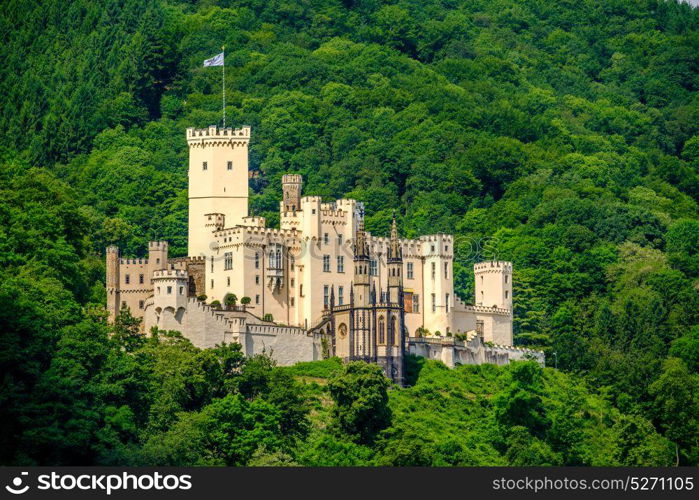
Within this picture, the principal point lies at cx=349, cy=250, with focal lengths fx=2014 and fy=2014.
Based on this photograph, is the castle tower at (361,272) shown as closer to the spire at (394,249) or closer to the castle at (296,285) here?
the castle at (296,285)

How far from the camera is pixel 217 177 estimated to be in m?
121

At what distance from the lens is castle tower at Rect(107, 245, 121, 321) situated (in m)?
114

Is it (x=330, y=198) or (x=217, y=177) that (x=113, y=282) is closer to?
(x=217, y=177)

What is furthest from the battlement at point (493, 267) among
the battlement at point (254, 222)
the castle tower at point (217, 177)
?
the battlement at point (254, 222)

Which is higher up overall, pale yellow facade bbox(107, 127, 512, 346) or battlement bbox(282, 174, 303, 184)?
battlement bbox(282, 174, 303, 184)

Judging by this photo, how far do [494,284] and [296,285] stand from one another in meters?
16.2

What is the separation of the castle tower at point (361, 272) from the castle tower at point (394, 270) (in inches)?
55.8

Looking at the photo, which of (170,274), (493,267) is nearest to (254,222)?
(170,274)

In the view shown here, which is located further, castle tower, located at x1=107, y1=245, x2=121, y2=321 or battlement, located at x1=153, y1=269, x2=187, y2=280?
castle tower, located at x1=107, y1=245, x2=121, y2=321

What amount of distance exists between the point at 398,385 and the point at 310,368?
5102 millimetres

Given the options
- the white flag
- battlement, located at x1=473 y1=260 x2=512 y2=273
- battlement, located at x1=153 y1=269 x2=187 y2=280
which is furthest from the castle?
the white flag

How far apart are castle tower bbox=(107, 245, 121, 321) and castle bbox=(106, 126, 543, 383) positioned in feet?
0.19

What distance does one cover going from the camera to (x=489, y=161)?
167m

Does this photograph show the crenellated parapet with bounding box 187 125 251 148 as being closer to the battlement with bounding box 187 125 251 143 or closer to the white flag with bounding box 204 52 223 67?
the battlement with bounding box 187 125 251 143
